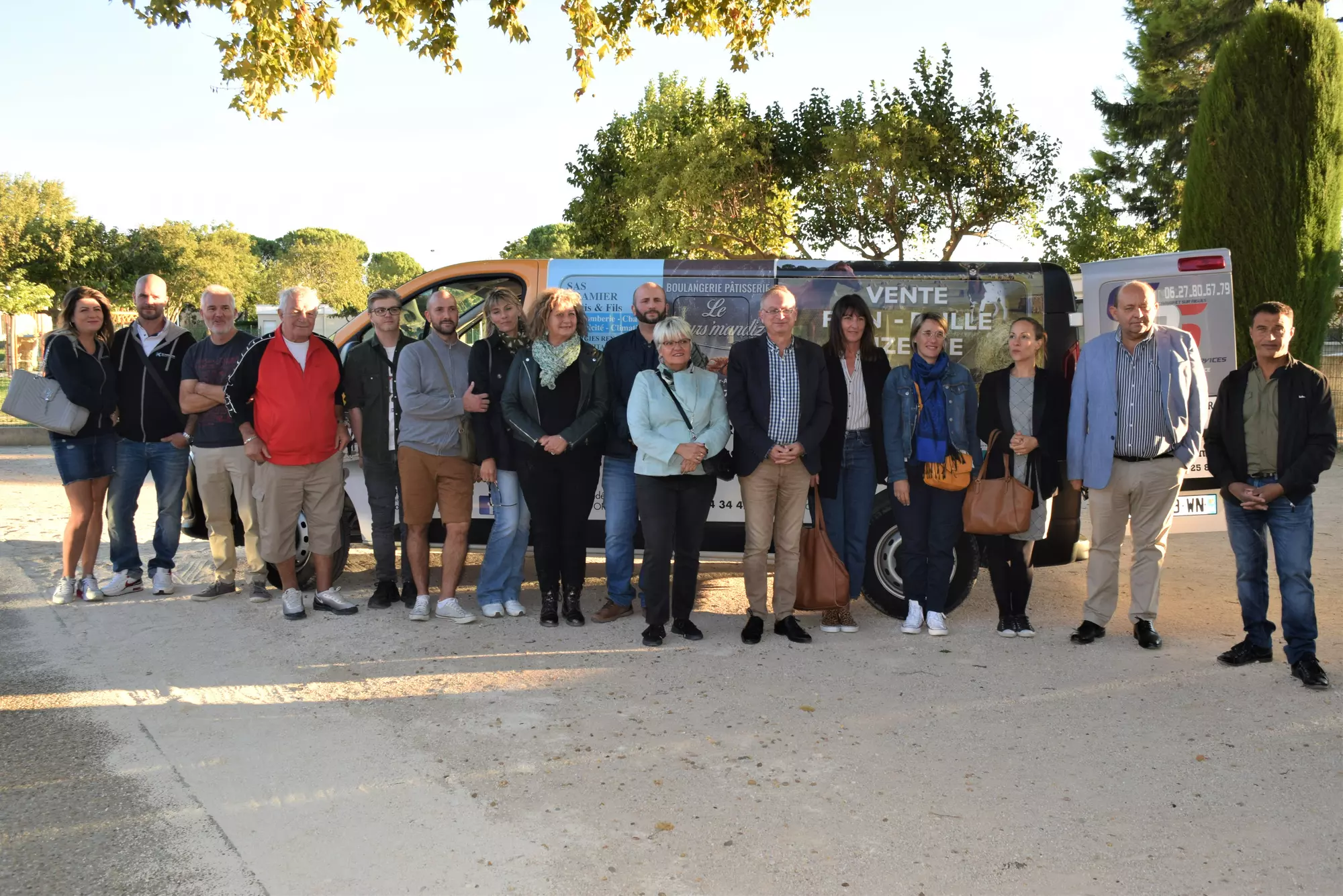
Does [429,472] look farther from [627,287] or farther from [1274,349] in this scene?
[1274,349]

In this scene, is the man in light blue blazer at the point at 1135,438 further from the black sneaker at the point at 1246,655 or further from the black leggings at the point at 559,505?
the black leggings at the point at 559,505

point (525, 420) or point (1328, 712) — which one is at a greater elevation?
point (525, 420)

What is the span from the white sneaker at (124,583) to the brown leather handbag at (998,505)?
5.16 m

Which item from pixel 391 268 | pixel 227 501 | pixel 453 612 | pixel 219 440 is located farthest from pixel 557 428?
pixel 391 268

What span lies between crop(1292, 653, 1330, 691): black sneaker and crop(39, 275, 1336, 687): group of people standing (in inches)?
0.7

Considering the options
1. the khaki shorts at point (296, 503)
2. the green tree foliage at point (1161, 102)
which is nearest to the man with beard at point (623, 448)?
the khaki shorts at point (296, 503)

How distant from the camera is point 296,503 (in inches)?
251

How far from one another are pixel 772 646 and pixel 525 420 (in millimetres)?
1808

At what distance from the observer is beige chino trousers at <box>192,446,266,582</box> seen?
6.67 metres

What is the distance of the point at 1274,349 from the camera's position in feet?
17.1

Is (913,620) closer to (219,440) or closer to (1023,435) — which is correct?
(1023,435)

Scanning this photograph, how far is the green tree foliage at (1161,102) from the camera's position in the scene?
24.7 metres

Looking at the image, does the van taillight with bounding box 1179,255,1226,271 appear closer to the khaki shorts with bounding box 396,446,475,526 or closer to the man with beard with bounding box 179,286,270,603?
the khaki shorts with bounding box 396,446,475,526

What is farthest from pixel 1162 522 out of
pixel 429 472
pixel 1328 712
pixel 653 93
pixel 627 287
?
pixel 653 93
